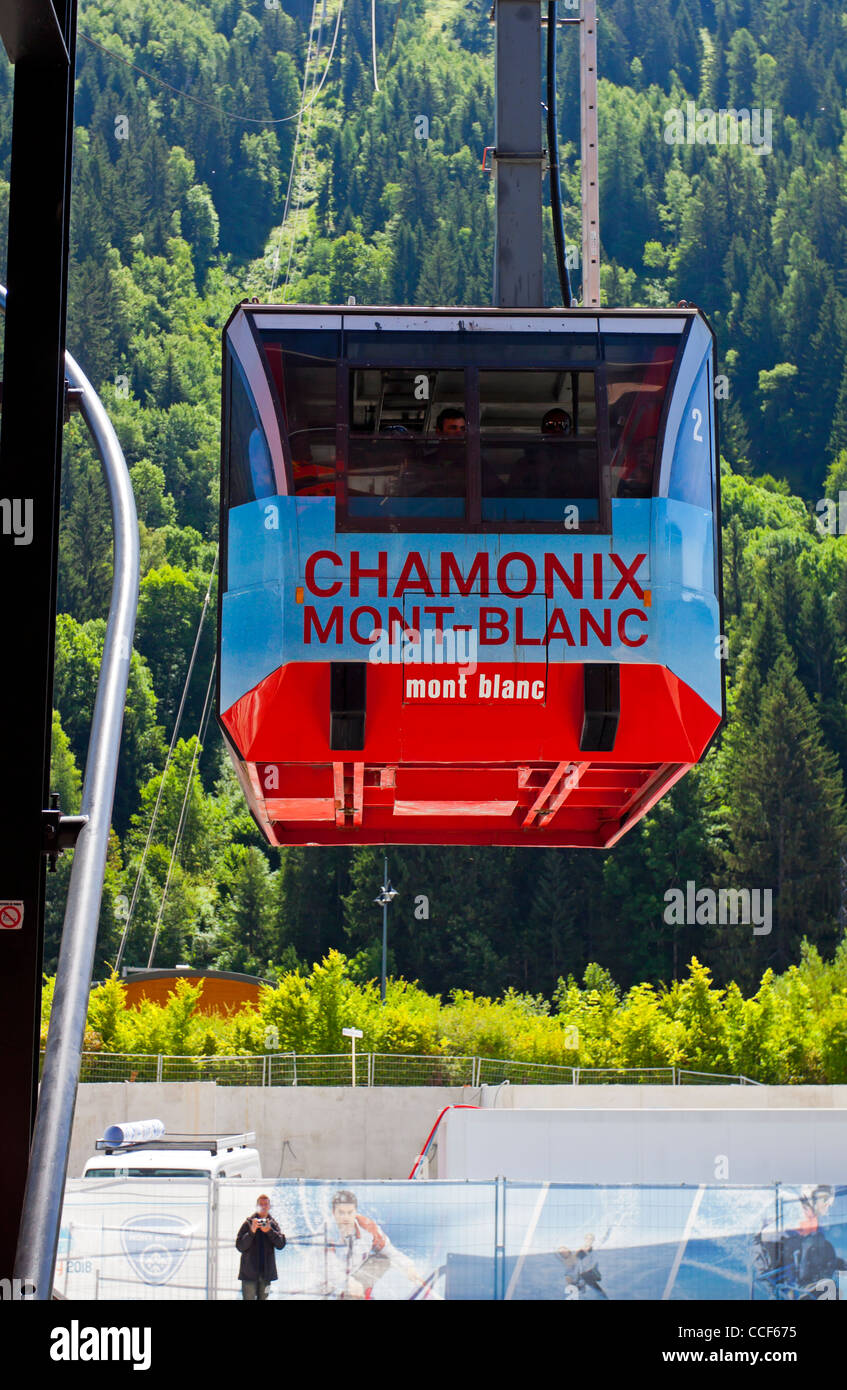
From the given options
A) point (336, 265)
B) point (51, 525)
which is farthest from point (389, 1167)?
point (336, 265)

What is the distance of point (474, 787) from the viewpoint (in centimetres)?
1068

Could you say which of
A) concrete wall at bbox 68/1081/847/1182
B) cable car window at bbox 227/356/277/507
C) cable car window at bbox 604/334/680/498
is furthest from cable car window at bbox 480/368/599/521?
concrete wall at bbox 68/1081/847/1182

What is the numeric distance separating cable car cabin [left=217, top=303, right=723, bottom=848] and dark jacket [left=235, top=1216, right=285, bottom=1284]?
422 cm

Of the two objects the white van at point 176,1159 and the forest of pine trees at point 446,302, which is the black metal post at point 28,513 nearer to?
the white van at point 176,1159

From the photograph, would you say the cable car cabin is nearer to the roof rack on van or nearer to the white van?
the white van

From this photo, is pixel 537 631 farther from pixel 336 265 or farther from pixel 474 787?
pixel 336 265

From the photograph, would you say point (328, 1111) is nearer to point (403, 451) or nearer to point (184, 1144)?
point (184, 1144)

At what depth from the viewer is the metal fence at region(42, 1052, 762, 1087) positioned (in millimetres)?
36344

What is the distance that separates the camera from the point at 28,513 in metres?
4.18

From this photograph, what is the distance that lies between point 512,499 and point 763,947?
82.4m

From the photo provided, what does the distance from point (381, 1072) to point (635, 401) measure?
1212 inches

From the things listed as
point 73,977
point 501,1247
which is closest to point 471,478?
point 73,977

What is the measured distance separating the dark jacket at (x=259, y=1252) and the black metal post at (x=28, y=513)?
26.5 ft

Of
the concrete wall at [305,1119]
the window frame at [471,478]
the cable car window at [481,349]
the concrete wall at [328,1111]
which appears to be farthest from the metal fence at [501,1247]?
the concrete wall at [305,1119]
